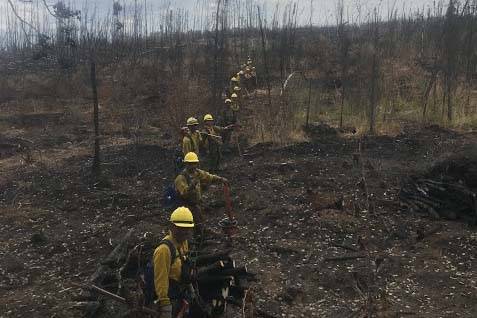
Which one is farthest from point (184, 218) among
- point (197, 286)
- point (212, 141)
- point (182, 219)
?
point (212, 141)

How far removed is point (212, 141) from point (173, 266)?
6.42 m

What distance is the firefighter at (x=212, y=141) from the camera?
→ 976cm

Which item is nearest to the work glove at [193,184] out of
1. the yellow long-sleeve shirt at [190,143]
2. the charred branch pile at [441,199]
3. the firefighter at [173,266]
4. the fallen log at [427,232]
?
the yellow long-sleeve shirt at [190,143]

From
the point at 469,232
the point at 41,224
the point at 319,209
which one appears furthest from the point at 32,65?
the point at 469,232

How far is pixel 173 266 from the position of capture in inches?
161

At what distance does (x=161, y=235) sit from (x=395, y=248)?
12.0ft

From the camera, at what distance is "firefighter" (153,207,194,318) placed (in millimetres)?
3848

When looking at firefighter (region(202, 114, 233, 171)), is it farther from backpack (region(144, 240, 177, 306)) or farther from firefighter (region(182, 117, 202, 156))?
backpack (region(144, 240, 177, 306))

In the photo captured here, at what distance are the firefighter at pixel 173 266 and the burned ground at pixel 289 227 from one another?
1.56 meters

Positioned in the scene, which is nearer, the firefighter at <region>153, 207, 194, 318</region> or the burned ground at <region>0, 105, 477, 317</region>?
the firefighter at <region>153, 207, 194, 318</region>

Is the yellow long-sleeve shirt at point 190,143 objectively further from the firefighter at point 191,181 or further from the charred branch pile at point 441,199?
the charred branch pile at point 441,199

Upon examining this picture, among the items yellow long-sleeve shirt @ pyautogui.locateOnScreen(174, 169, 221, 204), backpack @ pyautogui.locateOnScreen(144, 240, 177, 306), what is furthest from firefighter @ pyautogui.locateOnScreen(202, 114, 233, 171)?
backpack @ pyautogui.locateOnScreen(144, 240, 177, 306)

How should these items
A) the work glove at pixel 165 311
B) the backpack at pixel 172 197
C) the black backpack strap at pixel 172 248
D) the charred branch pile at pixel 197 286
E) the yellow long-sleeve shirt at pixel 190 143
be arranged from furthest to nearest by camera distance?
the yellow long-sleeve shirt at pixel 190 143
the backpack at pixel 172 197
the charred branch pile at pixel 197 286
the black backpack strap at pixel 172 248
the work glove at pixel 165 311

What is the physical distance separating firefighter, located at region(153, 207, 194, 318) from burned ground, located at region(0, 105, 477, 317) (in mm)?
1557
